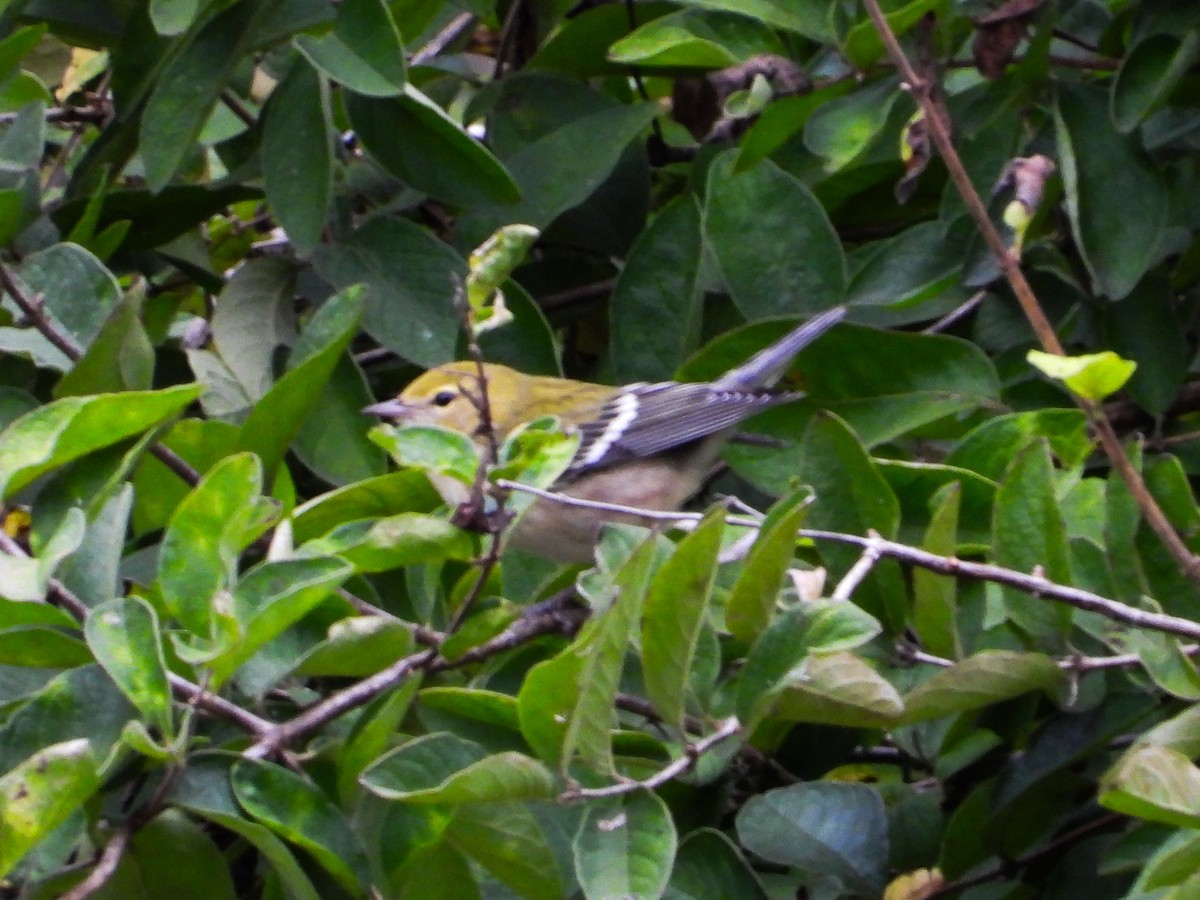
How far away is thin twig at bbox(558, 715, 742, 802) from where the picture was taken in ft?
5.89

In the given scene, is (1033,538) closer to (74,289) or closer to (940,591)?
(940,591)

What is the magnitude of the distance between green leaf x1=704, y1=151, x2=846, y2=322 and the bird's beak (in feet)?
2.08

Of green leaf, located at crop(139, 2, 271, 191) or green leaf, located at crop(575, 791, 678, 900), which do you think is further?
green leaf, located at crop(139, 2, 271, 191)

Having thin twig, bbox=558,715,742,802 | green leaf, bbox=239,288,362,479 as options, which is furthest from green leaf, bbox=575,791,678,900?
green leaf, bbox=239,288,362,479

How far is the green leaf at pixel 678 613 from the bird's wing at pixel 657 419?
3.81ft

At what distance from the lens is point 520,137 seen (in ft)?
10.9

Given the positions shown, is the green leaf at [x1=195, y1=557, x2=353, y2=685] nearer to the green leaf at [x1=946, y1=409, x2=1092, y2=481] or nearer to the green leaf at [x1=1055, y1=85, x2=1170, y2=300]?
the green leaf at [x1=946, y1=409, x2=1092, y2=481]

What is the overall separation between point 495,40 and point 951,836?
8.44 ft

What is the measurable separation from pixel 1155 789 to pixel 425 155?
5.87 feet

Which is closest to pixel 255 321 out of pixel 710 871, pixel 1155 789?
pixel 710 871

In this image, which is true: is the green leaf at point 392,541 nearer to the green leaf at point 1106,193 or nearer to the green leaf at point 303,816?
the green leaf at point 303,816

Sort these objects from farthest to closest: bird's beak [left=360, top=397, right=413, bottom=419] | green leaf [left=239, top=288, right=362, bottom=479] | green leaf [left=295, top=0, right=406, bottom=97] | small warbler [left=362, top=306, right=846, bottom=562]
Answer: small warbler [left=362, top=306, right=846, bottom=562] < bird's beak [left=360, top=397, right=413, bottom=419] < green leaf [left=295, top=0, right=406, bottom=97] < green leaf [left=239, top=288, right=362, bottom=479]

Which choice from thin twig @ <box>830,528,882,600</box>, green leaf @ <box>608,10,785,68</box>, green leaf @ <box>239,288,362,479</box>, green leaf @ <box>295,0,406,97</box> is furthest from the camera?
green leaf @ <box>608,10,785,68</box>

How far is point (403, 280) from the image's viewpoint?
3.08 m
